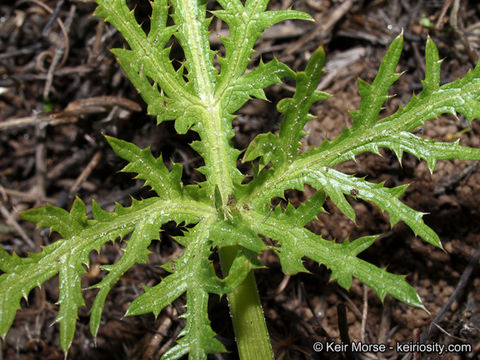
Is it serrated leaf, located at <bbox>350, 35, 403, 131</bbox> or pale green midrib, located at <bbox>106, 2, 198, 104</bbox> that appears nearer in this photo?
serrated leaf, located at <bbox>350, 35, 403, 131</bbox>

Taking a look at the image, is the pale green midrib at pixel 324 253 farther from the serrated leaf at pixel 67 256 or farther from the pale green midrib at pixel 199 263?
the serrated leaf at pixel 67 256

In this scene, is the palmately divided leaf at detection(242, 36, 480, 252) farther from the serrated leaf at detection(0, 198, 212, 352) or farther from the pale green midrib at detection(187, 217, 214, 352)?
the serrated leaf at detection(0, 198, 212, 352)

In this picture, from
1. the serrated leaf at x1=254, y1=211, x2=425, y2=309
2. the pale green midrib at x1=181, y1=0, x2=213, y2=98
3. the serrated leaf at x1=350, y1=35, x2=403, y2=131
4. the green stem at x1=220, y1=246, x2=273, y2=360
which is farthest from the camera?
the pale green midrib at x1=181, y1=0, x2=213, y2=98

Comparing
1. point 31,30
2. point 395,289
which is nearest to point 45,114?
point 31,30

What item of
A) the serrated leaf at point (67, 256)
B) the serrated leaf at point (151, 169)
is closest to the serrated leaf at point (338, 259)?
the serrated leaf at point (151, 169)

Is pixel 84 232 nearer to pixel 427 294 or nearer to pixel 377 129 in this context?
pixel 377 129

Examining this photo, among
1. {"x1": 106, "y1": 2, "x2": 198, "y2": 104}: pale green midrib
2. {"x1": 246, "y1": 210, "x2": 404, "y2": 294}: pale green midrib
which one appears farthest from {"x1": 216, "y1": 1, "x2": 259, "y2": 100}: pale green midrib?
{"x1": 246, "y1": 210, "x2": 404, "y2": 294}: pale green midrib

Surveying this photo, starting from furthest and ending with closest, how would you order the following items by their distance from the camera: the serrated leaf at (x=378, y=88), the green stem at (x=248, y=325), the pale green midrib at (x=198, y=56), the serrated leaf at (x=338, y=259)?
the pale green midrib at (x=198, y=56), the green stem at (x=248, y=325), the serrated leaf at (x=378, y=88), the serrated leaf at (x=338, y=259)
